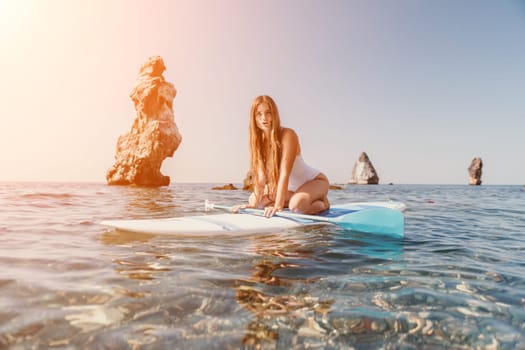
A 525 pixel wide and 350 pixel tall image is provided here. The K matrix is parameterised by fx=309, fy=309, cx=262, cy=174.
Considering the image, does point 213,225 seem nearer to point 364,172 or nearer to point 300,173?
point 300,173

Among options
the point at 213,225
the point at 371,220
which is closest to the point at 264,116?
the point at 213,225

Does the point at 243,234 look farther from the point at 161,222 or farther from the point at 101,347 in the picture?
the point at 101,347

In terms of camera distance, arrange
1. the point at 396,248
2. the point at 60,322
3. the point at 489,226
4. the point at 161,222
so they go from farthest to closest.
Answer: the point at 489,226
the point at 161,222
the point at 396,248
the point at 60,322

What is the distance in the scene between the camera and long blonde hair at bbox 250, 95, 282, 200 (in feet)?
16.5

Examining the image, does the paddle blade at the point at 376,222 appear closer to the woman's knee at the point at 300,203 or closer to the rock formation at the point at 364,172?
the woman's knee at the point at 300,203

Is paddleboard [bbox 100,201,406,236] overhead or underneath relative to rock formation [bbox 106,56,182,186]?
underneath

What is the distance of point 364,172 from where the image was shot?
111625 millimetres

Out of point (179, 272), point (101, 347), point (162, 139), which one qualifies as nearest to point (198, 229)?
point (179, 272)

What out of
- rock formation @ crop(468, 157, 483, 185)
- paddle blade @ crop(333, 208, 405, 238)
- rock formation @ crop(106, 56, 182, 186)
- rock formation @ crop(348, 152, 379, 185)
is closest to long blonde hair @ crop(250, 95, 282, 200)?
paddle blade @ crop(333, 208, 405, 238)

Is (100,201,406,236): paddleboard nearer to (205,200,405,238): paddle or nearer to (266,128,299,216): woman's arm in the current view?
(205,200,405,238): paddle

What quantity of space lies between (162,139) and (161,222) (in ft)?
151

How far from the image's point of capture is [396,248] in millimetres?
4012

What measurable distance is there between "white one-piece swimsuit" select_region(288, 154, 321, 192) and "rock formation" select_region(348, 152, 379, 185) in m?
111

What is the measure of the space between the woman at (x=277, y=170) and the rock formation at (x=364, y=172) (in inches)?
4359
